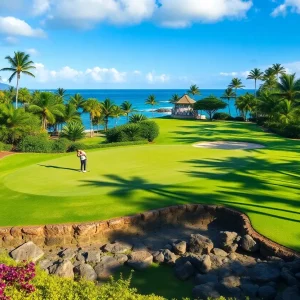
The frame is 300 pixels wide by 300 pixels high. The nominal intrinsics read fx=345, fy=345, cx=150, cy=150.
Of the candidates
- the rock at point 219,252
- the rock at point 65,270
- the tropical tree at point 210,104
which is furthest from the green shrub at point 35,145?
the tropical tree at point 210,104

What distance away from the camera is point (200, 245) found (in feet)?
43.5

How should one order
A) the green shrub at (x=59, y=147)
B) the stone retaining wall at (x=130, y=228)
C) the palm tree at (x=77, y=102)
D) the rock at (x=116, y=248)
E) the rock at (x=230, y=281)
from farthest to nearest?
the palm tree at (x=77, y=102)
the green shrub at (x=59, y=147)
the stone retaining wall at (x=130, y=228)
the rock at (x=116, y=248)
the rock at (x=230, y=281)

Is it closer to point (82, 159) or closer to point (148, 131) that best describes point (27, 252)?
point (82, 159)

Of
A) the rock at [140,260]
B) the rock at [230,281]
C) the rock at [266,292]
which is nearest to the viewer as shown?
the rock at [266,292]

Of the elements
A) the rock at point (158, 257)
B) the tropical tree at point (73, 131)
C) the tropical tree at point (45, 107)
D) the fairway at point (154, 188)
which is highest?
the tropical tree at point (45, 107)

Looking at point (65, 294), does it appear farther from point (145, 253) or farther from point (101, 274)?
point (145, 253)

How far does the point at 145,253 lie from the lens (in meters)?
Result: 12.9

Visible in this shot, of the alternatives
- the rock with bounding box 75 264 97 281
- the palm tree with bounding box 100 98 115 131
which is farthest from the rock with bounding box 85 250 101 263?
the palm tree with bounding box 100 98 115 131

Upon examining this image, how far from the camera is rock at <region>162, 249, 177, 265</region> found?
41.1 ft

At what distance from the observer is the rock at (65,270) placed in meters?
11.8

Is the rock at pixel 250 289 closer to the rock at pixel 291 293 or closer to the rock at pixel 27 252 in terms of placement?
the rock at pixel 291 293

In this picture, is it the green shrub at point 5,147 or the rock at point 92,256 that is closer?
the rock at point 92,256

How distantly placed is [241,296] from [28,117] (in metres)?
33.4

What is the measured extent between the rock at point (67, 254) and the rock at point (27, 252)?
772 millimetres
